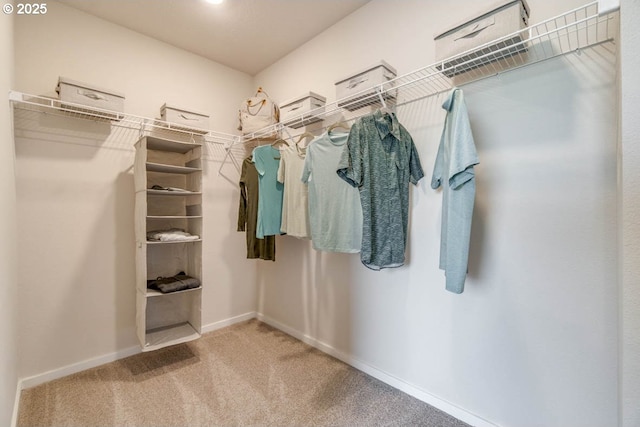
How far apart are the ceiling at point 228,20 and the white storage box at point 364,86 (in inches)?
29.2

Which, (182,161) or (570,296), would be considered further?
(182,161)

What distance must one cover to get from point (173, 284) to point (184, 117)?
54.0 inches

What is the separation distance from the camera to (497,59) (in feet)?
4.66

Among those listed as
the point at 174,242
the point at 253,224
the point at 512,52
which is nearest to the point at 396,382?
the point at 253,224

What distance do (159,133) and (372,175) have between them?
2005mm

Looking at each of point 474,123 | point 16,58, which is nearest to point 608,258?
point 474,123

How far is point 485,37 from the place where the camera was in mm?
1284

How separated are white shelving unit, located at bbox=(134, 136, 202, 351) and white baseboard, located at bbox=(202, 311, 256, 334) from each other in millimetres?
284

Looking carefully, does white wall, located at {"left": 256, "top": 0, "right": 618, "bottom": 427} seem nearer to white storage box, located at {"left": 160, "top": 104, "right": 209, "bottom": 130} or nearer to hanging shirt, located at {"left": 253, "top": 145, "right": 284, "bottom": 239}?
hanging shirt, located at {"left": 253, "top": 145, "right": 284, "bottom": 239}

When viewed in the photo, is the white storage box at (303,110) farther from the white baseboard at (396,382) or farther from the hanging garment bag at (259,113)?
the white baseboard at (396,382)

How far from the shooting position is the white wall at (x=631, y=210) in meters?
0.77

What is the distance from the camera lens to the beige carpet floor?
163cm

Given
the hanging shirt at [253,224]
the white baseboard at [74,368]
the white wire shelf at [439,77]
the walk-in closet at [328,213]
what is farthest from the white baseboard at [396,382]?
the white wire shelf at [439,77]

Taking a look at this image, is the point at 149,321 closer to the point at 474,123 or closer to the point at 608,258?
the point at 474,123
